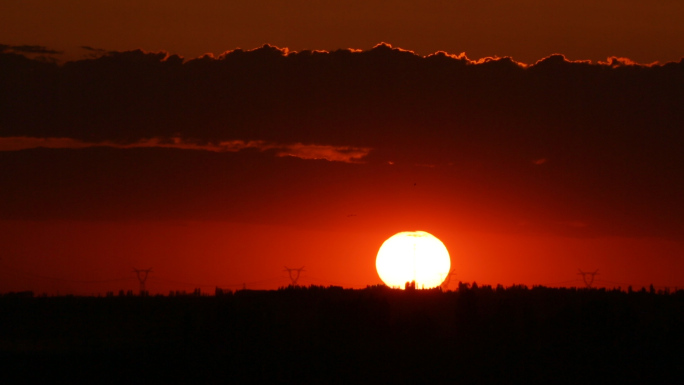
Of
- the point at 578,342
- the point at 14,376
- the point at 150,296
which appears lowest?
the point at 14,376

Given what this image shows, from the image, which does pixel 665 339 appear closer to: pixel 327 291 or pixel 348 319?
pixel 348 319

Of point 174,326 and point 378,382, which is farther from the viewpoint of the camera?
point 174,326

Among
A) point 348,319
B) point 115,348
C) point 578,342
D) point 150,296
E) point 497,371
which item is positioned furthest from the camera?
point 150,296

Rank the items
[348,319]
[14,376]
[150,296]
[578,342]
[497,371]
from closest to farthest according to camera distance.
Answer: [14,376]
[497,371]
[578,342]
[348,319]
[150,296]

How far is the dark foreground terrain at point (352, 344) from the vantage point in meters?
68.4

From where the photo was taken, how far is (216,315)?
89750 millimetres

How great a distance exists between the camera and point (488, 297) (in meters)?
129

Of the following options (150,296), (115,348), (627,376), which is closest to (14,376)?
(115,348)

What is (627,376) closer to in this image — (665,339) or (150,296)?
(665,339)

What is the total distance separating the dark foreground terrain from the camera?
68438mm

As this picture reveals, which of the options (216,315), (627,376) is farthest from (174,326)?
(627,376)

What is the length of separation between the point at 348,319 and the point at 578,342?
1906cm

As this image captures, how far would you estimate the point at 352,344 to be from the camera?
8088 cm

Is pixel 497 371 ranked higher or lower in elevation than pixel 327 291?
lower
